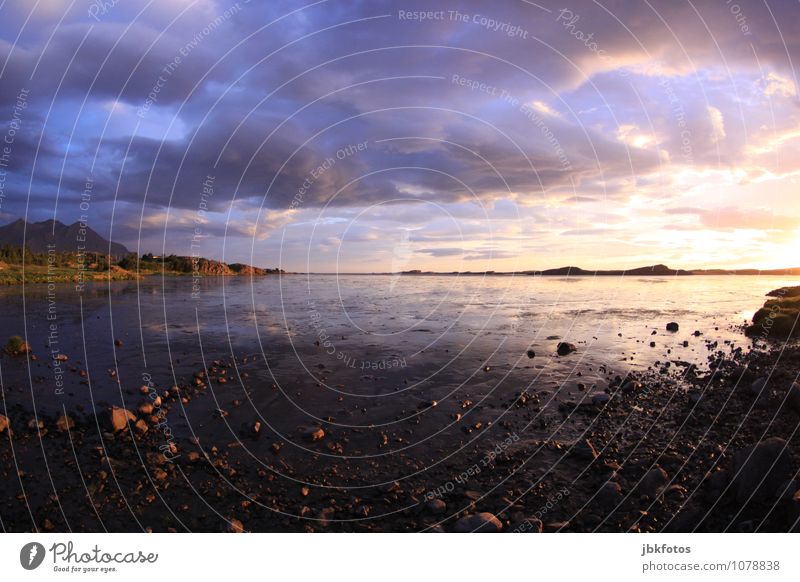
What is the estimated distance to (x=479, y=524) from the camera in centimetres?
886

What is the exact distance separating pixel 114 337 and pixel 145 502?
23.6 metres

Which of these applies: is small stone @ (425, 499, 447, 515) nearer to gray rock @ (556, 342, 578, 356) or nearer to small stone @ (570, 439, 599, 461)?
small stone @ (570, 439, 599, 461)

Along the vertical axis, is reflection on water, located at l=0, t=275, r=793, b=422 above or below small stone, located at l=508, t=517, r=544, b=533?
above

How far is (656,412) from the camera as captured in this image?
50.6ft

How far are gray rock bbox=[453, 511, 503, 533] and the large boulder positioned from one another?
5.51 m

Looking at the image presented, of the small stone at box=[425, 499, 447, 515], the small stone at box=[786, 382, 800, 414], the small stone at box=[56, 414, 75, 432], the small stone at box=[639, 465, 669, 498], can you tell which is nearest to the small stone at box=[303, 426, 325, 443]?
the small stone at box=[425, 499, 447, 515]

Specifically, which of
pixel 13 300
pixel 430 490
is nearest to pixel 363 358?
pixel 430 490

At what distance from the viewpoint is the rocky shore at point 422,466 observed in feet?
30.0

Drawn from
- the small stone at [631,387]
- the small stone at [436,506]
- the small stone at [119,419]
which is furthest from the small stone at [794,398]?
the small stone at [119,419]

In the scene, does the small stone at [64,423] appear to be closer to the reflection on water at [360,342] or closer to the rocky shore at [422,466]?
the rocky shore at [422,466]

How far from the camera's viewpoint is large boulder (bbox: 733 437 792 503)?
30.5 ft

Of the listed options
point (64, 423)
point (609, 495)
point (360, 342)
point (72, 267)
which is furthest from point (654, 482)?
point (72, 267)

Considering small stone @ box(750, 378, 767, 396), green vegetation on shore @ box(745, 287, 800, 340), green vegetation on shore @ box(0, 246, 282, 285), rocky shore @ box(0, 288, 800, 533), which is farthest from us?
green vegetation on shore @ box(0, 246, 282, 285)

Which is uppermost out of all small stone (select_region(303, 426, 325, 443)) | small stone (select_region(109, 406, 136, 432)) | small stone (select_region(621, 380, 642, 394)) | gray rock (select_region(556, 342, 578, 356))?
gray rock (select_region(556, 342, 578, 356))
